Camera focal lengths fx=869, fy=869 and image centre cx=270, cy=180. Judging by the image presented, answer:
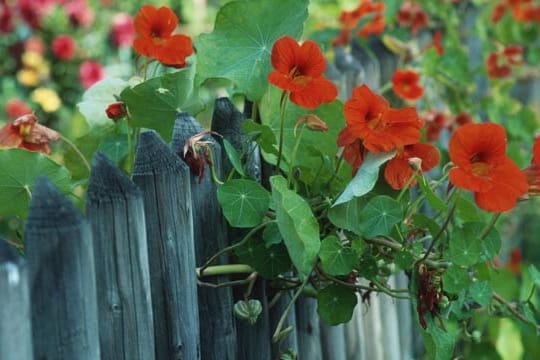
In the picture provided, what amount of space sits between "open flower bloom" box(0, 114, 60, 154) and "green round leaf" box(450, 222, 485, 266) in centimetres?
70

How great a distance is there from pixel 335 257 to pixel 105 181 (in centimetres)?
42

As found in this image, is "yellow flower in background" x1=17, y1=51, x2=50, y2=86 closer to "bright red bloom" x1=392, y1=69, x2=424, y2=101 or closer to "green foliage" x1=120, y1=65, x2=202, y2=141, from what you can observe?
"bright red bloom" x1=392, y1=69, x2=424, y2=101

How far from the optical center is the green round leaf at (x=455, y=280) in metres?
1.45

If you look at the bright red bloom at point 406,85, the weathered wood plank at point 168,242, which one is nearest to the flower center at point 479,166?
the weathered wood plank at point 168,242

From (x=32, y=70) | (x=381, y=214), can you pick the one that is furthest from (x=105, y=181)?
(x=32, y=70)

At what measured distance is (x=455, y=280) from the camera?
145 cm

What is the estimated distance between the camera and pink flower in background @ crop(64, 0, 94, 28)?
472 cm

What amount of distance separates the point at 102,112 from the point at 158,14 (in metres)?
0.27

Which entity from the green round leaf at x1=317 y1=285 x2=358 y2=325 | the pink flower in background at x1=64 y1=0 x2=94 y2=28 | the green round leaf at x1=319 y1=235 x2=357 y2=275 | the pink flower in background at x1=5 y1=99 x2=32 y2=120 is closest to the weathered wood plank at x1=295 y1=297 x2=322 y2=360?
the green round leaf at x1=317 y1=285 x2=358 y2=325

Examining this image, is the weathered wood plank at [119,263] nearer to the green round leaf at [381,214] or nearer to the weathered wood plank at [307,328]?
the green round leaf at [381,214]

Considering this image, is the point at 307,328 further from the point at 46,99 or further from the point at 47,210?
the point at 46,99

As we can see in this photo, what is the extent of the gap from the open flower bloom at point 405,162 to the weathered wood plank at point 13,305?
26.1 inches

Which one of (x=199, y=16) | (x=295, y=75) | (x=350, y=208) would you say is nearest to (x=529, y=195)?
(x=350, y=208)

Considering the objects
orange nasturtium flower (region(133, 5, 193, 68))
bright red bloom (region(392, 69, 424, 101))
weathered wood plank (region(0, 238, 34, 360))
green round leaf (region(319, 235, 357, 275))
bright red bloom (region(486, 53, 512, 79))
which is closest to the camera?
weathered wood plank (region(0, 238, 34, 360))
